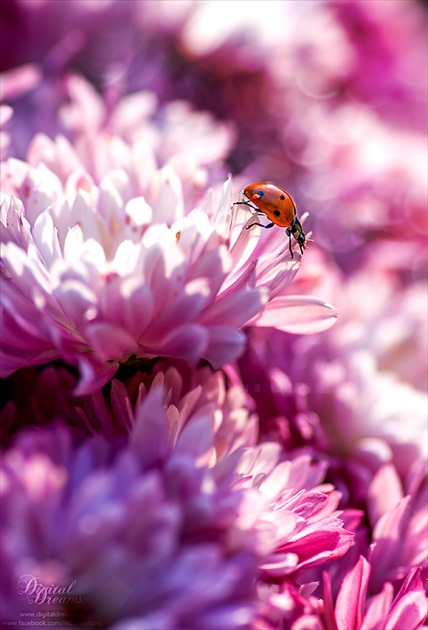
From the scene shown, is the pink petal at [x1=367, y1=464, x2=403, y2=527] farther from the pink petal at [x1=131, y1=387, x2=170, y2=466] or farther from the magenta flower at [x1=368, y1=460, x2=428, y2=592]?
the pink petal at [x1=131, y1=387, x2=170, y2=466]

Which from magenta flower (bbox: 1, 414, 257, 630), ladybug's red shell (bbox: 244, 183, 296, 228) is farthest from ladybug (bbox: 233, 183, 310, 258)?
magenta flower (bbox: 1, 414, 257, 630)

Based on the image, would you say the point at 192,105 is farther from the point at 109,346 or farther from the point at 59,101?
the point at 109,346

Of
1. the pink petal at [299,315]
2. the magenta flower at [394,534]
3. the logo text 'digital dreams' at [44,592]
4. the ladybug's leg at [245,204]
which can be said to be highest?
the ladybug's leg at [245,204]

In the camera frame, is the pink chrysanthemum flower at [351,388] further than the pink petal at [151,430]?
Yes

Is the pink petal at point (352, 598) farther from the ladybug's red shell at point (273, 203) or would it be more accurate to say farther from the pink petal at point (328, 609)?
the ladybug's red shell at point (273, 203)

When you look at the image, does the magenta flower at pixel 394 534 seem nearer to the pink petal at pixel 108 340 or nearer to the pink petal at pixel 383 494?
the pink petal at pixel 383 494

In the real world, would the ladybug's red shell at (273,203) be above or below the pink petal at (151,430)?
above

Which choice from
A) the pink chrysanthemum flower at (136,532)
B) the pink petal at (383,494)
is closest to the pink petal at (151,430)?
the pink chrysanthemum flower at (136,532)
